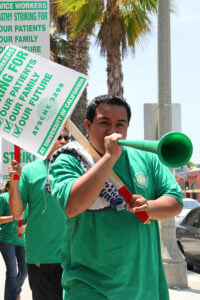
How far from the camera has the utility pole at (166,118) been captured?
26.2 ft

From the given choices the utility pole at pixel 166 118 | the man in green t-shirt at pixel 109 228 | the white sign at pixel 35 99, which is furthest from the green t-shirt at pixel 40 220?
the utility pole at pixel 166 118

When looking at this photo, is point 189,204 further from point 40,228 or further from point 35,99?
point 35,99

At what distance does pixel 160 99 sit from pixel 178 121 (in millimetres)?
471

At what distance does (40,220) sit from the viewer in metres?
4.51

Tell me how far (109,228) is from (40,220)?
2.11 metres

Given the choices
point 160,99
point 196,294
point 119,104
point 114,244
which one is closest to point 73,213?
point 114,244

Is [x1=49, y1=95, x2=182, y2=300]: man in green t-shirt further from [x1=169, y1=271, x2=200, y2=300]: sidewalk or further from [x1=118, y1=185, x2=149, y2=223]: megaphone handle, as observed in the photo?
[x1=169, y1=271, x2=200, y2=300]: sidewalk

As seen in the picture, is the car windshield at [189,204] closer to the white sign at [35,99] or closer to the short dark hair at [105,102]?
the white sign at [35,99]

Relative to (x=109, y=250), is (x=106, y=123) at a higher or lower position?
higher

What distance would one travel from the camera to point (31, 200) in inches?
181

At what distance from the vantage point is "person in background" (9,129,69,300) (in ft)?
14.5

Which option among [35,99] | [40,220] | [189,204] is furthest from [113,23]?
[35,99]

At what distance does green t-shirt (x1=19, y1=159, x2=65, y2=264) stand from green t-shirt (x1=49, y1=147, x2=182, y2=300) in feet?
6.09

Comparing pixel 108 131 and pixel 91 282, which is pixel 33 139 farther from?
pixel 91 282
